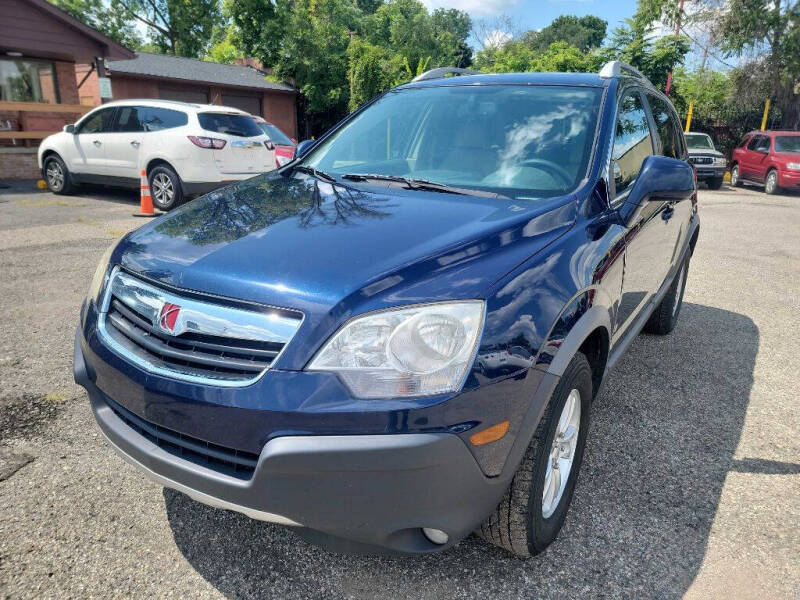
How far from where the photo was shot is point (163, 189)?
962cm

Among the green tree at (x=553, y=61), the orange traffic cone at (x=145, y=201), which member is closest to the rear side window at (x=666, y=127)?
the orange traffic cone at (x=145, y=201)

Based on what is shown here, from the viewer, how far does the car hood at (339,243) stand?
5.88 feet

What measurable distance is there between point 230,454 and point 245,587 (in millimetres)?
612

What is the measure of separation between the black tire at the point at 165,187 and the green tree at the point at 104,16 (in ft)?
123

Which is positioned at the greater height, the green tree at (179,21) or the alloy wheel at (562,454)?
the green tree at (179,21)

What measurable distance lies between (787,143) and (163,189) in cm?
1713

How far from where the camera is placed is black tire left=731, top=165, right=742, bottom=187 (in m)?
19.7

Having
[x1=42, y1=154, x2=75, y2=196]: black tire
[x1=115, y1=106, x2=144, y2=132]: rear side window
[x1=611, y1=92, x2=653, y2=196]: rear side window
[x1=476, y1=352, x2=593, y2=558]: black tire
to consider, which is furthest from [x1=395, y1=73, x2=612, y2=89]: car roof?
[x1=42, y1=154, x2=75, y2=196]: black tire

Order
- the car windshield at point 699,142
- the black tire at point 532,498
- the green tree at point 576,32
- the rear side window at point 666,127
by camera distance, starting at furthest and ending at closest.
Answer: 1. the green tree at point 576,32
2. the car windshield at point 699,142
3. the rear side window at point 666,127
4. the black tire at point 532,498

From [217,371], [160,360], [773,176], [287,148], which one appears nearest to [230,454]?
[217,371]

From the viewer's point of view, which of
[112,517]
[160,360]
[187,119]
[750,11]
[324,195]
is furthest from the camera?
[750,11]

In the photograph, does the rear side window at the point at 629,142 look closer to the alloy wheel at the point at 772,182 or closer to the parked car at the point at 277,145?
the parked car at the point at 277,145

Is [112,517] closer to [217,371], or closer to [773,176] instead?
[217,371]

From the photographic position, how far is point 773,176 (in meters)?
17.5
